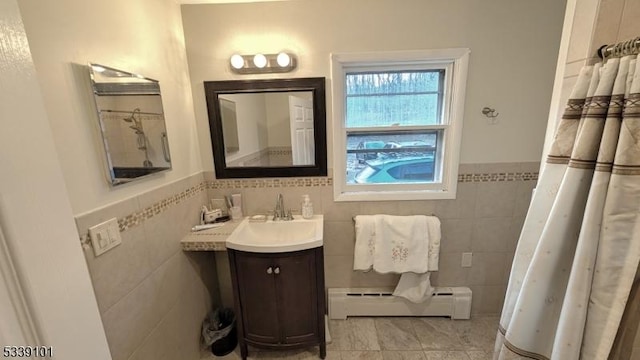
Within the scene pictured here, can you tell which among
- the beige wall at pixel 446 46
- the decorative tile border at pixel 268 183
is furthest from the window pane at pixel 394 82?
the decorative tile border at pixel 268 183

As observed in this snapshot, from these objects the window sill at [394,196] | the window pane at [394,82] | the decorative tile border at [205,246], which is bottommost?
the decorative tile border at [205,246]

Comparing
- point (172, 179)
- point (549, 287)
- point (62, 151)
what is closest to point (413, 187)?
point (549, 287)

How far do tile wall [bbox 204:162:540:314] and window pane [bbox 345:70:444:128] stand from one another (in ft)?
1.59

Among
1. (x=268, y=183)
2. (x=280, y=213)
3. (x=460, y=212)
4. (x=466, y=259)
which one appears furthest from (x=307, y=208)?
(x=466, y=259)

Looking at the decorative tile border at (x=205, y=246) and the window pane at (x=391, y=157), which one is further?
the window pane at (x=391, y=157)

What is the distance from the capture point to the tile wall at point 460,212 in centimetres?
180

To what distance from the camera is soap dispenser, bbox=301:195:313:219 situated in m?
1.79

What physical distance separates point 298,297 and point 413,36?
5.91 feet

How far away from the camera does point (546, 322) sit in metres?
0.86

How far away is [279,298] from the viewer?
1.52m

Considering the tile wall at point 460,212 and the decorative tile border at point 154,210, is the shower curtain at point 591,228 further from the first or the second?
the decorative tile border at point 154,210

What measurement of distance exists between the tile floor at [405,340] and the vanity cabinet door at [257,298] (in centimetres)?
28

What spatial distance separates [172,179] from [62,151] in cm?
63

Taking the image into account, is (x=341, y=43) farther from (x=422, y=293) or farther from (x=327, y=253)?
(x=422, y=293)
